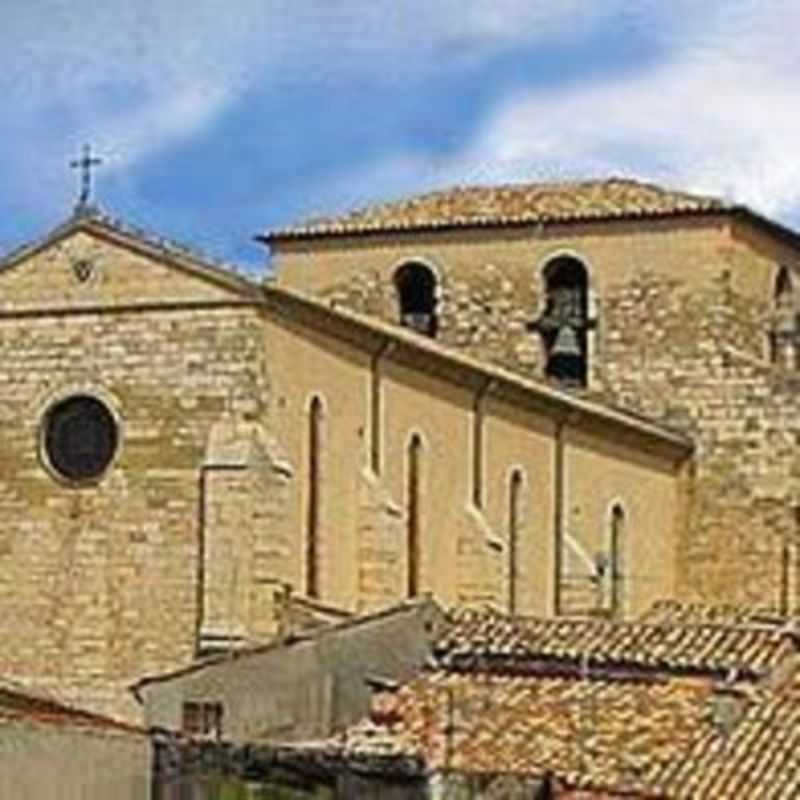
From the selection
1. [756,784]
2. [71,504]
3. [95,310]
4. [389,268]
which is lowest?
[756,784]

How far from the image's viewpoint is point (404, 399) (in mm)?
37688

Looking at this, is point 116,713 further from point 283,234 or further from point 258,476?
point 283,234

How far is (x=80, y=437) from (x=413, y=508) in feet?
15.9

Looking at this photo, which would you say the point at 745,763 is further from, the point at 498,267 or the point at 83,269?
the point at 498,267

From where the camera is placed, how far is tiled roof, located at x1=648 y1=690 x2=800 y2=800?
2431 cm

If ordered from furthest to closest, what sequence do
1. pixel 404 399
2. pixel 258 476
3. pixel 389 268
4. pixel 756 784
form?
pixel 389 268
pixel 404 399
pixel 258 476
pixel 756 784

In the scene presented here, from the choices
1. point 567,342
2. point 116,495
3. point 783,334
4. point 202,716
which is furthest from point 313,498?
point 783,334

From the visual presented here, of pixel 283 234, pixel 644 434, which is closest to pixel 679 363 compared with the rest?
pixel 644 434

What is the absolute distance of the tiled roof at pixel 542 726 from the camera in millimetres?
25344

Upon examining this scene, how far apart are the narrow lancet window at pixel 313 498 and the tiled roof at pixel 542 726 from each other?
250 inches

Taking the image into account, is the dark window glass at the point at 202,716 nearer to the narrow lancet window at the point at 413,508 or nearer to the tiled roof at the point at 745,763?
the tiled roof at the point at 745,763

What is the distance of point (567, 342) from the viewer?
161 ft

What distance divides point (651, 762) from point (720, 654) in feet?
10.9

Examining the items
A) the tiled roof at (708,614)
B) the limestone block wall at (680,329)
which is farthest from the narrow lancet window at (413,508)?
the limestone block wall at (680,329)
